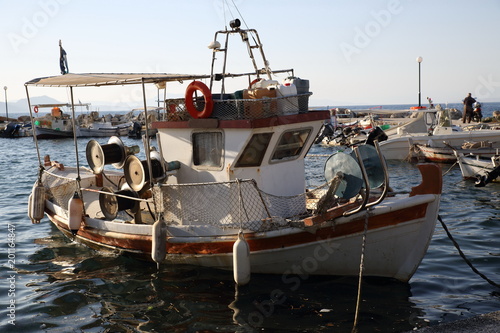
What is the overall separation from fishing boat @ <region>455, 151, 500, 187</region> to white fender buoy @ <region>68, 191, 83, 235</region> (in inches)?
512

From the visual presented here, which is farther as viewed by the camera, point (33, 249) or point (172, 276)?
point (33, 249)

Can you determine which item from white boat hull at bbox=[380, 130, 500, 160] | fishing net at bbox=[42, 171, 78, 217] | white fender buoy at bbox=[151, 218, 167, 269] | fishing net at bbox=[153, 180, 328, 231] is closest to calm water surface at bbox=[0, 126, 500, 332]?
white fender buoy at bbox=[151, 218, 167, 269]

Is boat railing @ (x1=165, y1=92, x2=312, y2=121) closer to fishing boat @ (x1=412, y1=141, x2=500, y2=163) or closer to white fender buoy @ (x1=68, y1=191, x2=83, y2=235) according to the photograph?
white fender buoy @ (x1=68, y1=191, x2=83, y2=235)

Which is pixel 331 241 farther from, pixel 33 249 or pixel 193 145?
pixel 33 249

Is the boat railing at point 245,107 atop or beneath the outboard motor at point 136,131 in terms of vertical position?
atop

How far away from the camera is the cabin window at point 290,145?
29.7 ft

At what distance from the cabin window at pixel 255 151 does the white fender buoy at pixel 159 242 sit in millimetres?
1666

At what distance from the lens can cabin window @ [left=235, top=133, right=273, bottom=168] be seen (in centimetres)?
871

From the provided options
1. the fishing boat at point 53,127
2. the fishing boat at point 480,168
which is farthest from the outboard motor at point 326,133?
the fishing boat at point 53,127

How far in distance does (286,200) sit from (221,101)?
2.06 metres

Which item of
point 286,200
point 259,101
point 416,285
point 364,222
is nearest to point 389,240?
point 364,222

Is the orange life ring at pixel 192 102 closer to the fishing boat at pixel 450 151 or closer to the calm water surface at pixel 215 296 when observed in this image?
the calm water surface at pixel 215 296

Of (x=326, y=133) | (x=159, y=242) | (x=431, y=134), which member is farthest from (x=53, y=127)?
(x=159, y=242)

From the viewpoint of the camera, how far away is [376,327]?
713 centimetres
